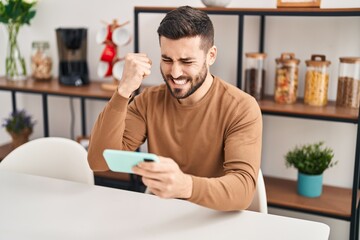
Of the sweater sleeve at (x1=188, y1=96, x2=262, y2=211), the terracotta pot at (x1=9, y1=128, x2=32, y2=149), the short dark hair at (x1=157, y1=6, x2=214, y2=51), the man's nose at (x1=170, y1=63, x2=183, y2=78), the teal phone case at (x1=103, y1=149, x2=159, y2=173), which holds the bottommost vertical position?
the terracotta pot at (x1=9, y1=128, x2=32, y2=149)

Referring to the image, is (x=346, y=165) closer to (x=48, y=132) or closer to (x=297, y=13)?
(x=297, y=13)

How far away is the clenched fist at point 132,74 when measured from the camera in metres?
1.48

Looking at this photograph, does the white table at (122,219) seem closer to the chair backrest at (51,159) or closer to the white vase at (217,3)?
the chair backrest at (51,159)

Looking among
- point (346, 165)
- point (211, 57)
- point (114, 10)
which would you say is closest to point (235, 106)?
point (211, 57)

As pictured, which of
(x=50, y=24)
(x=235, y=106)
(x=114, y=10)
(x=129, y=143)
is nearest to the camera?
(x=235, y=106)

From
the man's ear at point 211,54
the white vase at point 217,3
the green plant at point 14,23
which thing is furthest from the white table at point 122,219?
the green plant at point 14,23

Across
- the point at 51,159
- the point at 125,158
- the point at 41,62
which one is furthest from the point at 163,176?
the point at 41,62

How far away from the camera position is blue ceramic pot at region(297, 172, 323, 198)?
213 centimetres

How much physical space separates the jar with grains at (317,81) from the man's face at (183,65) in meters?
0.75

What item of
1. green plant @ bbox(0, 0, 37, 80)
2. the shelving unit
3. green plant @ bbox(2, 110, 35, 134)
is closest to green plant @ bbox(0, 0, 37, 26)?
green plant @ bbox(0, 0, 37, 80)

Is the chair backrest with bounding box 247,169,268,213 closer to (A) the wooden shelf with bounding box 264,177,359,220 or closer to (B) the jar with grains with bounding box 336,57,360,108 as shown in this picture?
(A) the wooden shelf with bounding box 264,177,359,220

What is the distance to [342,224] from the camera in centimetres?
233

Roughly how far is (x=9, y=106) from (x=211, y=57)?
1.94 meters

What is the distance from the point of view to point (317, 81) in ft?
6.83
